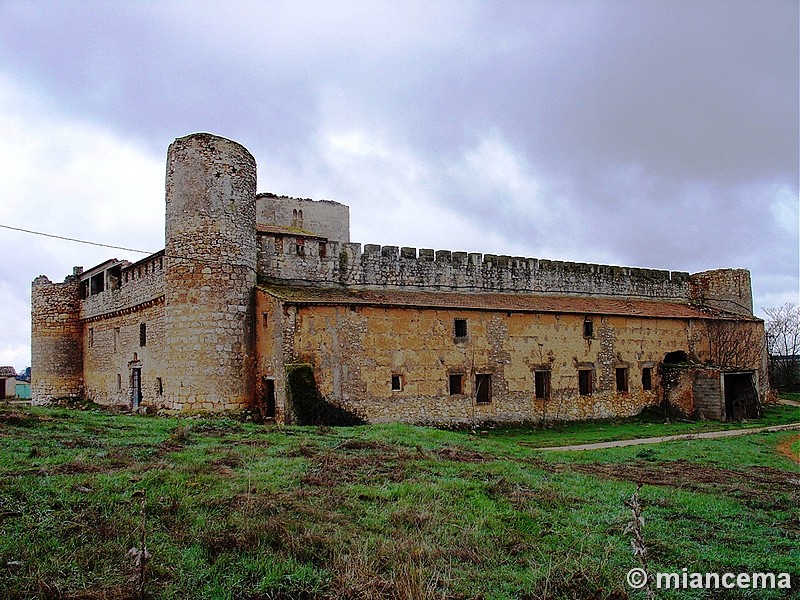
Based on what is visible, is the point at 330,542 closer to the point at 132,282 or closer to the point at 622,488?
the point at 622,488

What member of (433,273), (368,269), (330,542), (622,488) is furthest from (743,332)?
(330,542)

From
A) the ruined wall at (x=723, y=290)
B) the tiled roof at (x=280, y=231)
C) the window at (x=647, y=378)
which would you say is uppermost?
the tiled roof at (x=280, y=231)

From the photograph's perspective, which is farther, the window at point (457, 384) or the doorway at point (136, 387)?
the doorway at point (136, 387)

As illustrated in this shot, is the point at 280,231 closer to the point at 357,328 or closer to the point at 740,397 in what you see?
the point at 357,328

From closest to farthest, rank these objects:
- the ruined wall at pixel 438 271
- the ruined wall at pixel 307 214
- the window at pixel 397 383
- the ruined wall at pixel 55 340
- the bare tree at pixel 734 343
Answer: the window at pixel 397 383, the ruined wall at pixel 438 271, the bare tree at pixel 734 343, the ruined wall at pixel 55 340, the ruined wall at pixel 307 214

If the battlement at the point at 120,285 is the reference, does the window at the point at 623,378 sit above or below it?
below

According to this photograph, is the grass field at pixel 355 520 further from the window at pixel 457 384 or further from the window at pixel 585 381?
the window at pixel 585 381

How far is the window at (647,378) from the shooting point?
94.7 ft

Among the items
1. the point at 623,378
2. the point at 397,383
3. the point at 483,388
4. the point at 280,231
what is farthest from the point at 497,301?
the point at 280,231

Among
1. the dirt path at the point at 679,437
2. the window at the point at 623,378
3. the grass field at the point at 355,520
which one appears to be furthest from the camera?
the window at the point at 623,378

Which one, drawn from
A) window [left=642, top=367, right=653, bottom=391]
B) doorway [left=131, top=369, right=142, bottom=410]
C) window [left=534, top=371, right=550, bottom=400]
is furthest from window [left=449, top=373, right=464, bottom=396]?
doorway [left=131, top=369, right=142, bottom=410]

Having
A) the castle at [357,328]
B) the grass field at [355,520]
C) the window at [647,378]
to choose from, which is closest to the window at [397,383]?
the castle at [357,328]

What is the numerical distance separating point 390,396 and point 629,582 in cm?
1526

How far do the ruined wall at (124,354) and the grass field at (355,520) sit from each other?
29.7 ft
